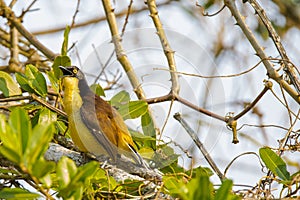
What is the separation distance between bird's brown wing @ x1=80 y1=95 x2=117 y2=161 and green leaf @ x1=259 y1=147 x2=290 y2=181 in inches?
33.9

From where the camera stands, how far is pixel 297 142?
7.50ft

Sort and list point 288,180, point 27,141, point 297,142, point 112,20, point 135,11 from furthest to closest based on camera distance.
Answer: point 135,11
point 112,20
point 297,142
point 288,180
point 27,141

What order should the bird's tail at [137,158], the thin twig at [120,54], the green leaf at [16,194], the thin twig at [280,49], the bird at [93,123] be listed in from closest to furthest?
the green leaf at [16,194]
the thin twig at [280,49]
the bird's tail at [137,158]
the bird at [93,123]
the thin twig at [120,54]

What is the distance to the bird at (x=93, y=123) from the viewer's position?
105 inches

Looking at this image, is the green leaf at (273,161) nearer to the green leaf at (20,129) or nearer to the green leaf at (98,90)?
the green leaf at (20,129)

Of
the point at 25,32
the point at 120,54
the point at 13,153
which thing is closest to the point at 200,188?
the point at 13,153

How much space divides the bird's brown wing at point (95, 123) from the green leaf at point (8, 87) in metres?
0.31

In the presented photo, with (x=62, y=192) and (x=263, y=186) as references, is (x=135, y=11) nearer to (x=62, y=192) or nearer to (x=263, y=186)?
(x=263, y=186)

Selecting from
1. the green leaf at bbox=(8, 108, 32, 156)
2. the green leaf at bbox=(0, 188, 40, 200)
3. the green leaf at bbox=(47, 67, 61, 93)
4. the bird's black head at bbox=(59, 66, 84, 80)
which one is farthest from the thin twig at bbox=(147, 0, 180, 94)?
the green leaf at bbox=(8, 108, 32, 156)

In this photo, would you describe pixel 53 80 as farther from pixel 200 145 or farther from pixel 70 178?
pixel 70 178

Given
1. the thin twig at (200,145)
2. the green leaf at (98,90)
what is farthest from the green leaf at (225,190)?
the green leaf at (98,90)

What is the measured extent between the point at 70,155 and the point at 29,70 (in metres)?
0.50

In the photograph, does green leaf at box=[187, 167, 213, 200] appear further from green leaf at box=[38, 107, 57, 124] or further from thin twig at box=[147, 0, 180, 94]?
thin twig at box=[147, 0, 180, 94]

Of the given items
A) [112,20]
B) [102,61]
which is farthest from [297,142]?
[102,61]
